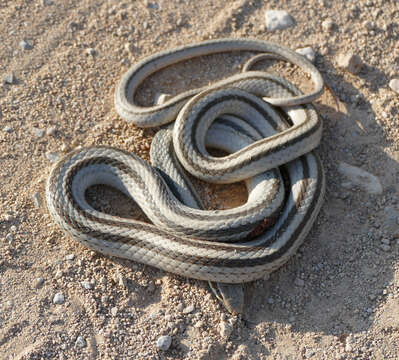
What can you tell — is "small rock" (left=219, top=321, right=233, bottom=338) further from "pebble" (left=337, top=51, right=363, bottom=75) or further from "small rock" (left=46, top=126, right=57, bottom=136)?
"pebble" (left=337, top=51, right=363, bottom=75)

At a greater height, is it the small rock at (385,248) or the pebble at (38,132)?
the pebble at (38,132)

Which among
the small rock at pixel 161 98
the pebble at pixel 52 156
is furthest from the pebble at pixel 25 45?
the small rock at pixel 161 98

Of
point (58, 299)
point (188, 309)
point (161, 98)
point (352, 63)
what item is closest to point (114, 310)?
point (58, 299)

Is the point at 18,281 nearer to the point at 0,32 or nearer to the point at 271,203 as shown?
the point at 271,203

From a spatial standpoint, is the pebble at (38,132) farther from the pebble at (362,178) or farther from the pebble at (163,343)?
the pebble at (362,178)

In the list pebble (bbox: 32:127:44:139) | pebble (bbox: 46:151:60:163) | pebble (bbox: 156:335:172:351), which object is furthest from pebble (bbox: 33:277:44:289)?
pebble (bbox: 32:127:44:139)

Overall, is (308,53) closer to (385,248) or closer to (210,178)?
(210,178)
